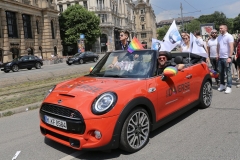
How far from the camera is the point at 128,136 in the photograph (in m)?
3.67

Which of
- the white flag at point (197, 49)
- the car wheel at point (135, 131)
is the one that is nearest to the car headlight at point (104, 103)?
the car wheel at point (135, 131)

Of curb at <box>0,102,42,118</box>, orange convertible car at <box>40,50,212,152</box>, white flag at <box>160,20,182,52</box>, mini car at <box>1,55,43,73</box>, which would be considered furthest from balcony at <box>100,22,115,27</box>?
orange convertible car at <box>40,50,212,152</box>

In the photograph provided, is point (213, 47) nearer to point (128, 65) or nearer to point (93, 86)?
point (128, 65)

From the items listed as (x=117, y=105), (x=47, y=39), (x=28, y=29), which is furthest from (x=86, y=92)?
(x=47, y=39)

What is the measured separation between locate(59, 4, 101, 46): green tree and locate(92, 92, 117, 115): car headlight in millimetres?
50206

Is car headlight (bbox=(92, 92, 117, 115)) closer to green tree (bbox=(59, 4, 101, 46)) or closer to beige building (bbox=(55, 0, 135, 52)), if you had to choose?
green tree (bbox=(59, 4, 101, 46))

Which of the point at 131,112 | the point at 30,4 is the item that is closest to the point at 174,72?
the point at 131,112

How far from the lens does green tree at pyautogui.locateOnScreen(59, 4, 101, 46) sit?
52375 mm

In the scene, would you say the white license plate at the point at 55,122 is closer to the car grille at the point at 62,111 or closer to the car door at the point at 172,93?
the car grille at the point at 62,111

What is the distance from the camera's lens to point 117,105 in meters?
3.46

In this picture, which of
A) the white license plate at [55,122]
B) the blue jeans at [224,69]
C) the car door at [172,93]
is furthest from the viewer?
the blue jeans at [224,69]

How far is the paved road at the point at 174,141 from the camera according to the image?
366cm

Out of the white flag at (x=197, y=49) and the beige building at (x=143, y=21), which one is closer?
the white flag at (x=197, y=49)

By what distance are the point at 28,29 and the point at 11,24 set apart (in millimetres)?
4011
